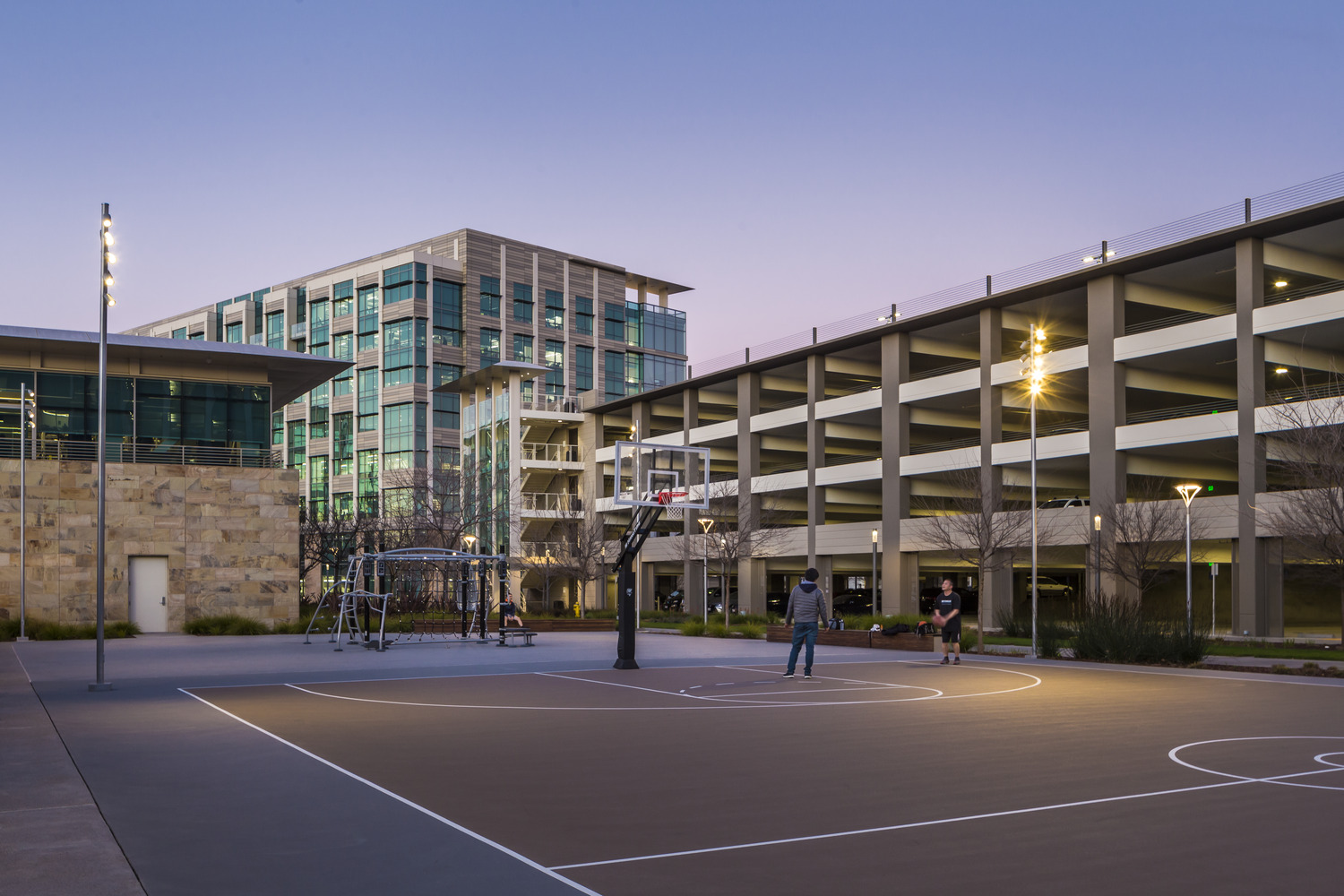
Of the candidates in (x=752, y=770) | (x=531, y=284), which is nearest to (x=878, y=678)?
(x=752, y=770)

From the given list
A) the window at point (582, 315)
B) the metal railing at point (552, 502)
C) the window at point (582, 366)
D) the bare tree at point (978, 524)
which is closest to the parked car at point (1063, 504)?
the bare tree at point (978, 524)

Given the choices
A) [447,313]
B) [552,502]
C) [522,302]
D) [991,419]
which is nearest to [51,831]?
[991,419]

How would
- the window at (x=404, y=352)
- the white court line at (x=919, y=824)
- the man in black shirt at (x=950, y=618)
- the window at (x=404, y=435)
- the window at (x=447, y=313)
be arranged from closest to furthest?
the white court line at (x=919, y=824)
the man in black shirt at (x=950, y=618)
the window at (x=404, y=435)
the window at (x=404, y=352)
the window at (x=447, y=313)

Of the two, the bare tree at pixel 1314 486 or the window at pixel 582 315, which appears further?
the window at pixel 582 315

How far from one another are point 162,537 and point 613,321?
64509mm

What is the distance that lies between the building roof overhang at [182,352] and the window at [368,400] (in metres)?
46.3

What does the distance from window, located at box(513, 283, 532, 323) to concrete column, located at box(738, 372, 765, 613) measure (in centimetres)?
3424

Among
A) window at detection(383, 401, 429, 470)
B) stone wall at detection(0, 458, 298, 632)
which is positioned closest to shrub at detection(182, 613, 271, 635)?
stone wall at detection(0, 458, 298, 632)

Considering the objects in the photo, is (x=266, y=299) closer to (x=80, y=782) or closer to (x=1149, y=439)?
(x=1149, y=439)

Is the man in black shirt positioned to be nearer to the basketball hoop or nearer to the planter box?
the planter box

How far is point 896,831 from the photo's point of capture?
7.84m

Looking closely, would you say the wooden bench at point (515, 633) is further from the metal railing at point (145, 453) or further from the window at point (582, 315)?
the window at point (582, 315)

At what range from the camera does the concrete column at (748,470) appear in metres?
62.0

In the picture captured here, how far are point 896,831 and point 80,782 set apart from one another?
6806 millimetres
